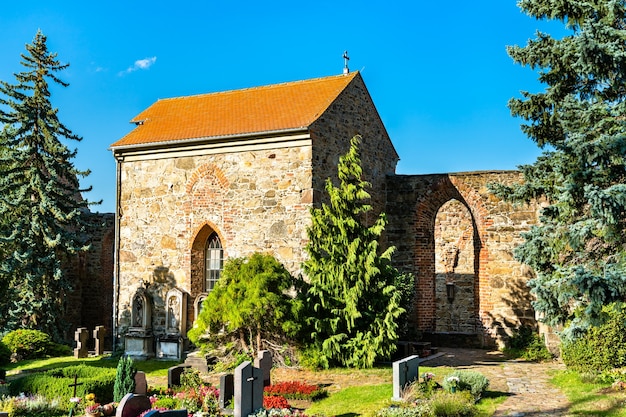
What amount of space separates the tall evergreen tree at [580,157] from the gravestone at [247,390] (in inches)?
199

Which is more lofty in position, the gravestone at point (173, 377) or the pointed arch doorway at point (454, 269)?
the pointed arch doorway at point (454, 269)

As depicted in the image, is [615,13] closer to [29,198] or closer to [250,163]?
[250,163]

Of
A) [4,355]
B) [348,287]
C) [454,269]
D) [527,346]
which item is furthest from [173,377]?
[454,269]

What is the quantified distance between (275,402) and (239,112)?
34.0 feet

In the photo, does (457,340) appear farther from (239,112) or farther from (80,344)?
(80,344)

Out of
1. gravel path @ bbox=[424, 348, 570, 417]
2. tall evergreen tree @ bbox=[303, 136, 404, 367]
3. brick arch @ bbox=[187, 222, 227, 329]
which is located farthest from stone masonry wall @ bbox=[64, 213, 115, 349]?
gravel path @ bbox=[424, 348, 570, 417]

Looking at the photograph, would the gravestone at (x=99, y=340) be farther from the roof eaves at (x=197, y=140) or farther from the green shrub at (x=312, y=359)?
the green shrub at (x=312, y=359)

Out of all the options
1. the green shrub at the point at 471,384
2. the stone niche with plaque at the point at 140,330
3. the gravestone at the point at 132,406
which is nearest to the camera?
the gravestone at the point at 132,406

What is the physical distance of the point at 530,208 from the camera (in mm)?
18594

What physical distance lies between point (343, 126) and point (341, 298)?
5.46 m

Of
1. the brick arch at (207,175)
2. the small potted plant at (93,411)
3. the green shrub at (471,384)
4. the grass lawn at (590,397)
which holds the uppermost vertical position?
the brick arch at (207,175)

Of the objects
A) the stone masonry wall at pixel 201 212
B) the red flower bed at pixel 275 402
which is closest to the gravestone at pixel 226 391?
the red flower bed at pixel 275 402

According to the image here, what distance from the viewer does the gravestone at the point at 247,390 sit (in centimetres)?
1052

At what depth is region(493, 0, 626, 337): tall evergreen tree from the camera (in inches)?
360
